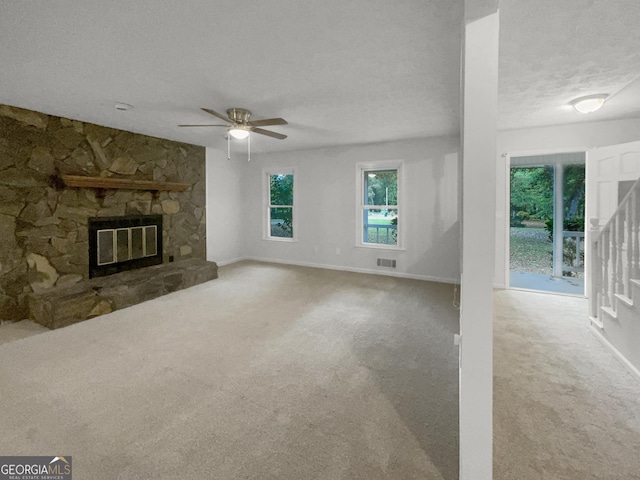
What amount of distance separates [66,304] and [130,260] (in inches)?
55.7

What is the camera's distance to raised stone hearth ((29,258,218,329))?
3.08m

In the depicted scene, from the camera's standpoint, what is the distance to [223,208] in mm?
6234

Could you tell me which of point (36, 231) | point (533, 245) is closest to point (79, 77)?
point (36, 231)

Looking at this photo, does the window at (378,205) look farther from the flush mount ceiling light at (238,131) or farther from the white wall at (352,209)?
the flush mount ceiling light at (238,131)

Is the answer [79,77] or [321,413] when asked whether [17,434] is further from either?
[79,77]

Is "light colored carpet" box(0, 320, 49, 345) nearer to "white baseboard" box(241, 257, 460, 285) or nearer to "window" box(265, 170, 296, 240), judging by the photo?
"white baseboard" box(241, 257, 460, 285)

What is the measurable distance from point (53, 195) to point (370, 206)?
460cm

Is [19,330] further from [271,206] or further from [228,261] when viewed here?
[271,206]

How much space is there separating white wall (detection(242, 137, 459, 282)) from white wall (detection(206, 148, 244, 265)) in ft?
0.61

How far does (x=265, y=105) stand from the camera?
10.7ft

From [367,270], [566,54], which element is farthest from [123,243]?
[566,54]

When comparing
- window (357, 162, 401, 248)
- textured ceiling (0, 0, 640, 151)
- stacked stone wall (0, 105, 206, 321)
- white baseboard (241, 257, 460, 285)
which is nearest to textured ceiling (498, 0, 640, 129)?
textured ceiling (0, 0, 640, 151)

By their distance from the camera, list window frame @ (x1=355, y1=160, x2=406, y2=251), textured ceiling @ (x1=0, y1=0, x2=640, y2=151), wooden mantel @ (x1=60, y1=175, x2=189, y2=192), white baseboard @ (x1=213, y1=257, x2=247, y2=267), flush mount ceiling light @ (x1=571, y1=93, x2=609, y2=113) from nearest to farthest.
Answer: textured ceiling @ (x1=0, y1=0, x2=640, y2=151) < flush mount ceiling light @ (x1=571, y1=93, x2=609, y2=113) < wooden mantel @ (x1=60, y1=175, x2=189, y2=192) < window frame @ (x1=355, y1=160, x2=406, y2=251) < white baseboard @ (x1=213, y1=257, x2=247, y2=267)

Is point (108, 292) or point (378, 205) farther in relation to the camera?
point (378, 205)
